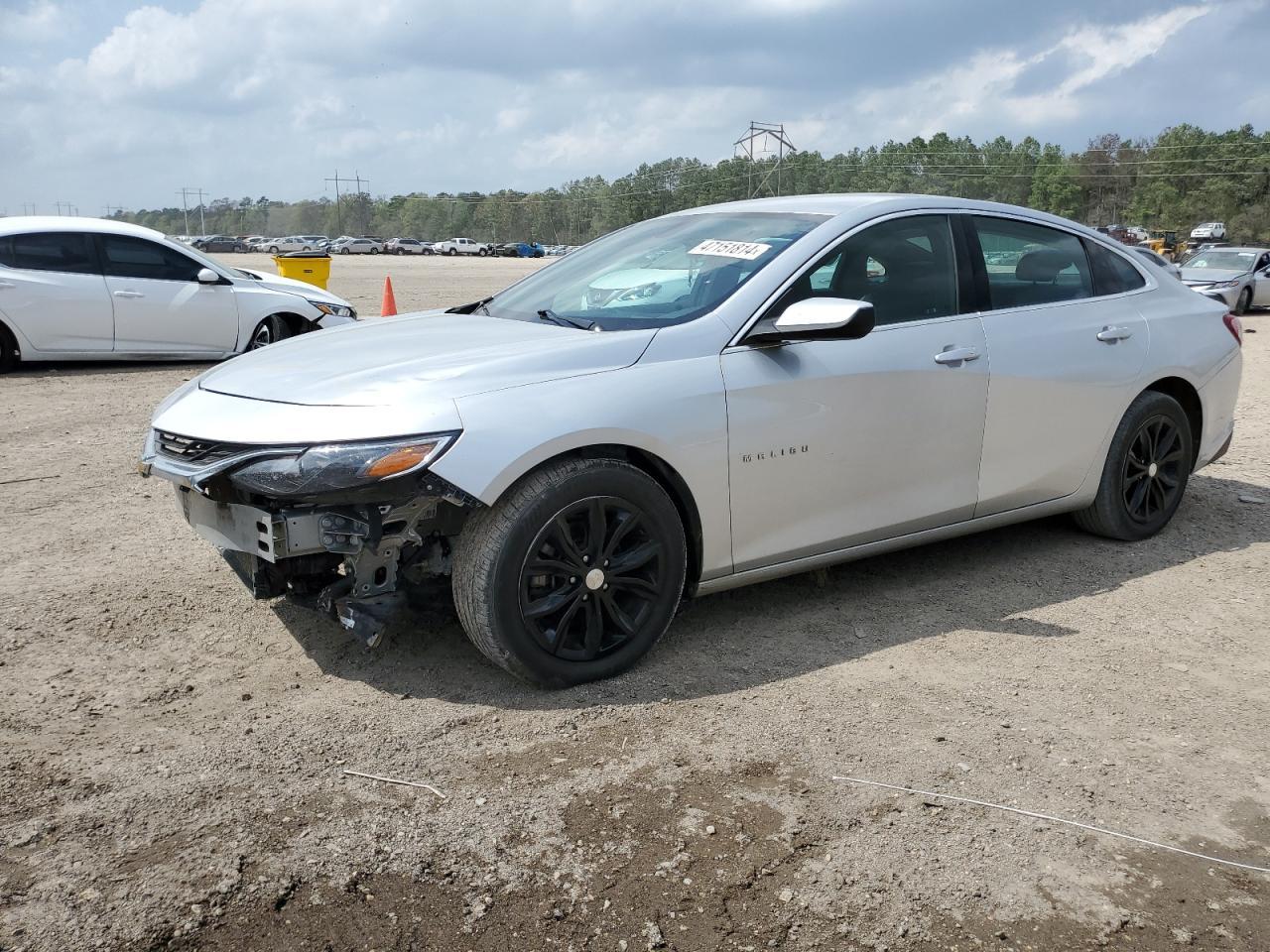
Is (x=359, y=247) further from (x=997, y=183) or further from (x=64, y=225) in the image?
(x=64, y=225)

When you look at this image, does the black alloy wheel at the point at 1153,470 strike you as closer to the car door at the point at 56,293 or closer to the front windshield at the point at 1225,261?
the car door at the point at 56,293

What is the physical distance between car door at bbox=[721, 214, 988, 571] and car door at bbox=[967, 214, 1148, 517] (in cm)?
16

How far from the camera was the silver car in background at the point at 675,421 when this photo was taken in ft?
11.6

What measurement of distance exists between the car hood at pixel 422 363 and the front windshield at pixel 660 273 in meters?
0.23

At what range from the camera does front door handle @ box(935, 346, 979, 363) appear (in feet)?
15.0

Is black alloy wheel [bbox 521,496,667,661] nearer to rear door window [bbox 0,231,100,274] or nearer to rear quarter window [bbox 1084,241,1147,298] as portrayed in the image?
rear quarter window [bbox 1084,241,1147,298]

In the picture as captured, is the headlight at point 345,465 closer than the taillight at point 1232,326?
Yes

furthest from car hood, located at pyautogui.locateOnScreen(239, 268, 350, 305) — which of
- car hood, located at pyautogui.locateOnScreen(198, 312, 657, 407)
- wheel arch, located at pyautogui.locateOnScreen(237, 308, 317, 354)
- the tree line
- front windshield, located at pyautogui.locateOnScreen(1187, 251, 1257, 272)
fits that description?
the tree line

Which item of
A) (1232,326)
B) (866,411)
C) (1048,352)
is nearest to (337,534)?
(866,411)

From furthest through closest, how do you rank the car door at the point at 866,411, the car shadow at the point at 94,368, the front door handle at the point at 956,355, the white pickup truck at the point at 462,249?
the white pickup truck at the point at 462,249 < the car shadow at the point at 94,368 < the front door handle at the point at 956,355 < the car door at the point at 866,411

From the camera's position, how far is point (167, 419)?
395 cm

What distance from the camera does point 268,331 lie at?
1185 centimetres

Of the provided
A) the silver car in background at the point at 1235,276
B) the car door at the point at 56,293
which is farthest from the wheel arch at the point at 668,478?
the silver car in background at the point at 1235,276

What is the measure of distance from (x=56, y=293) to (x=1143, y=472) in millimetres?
9813
